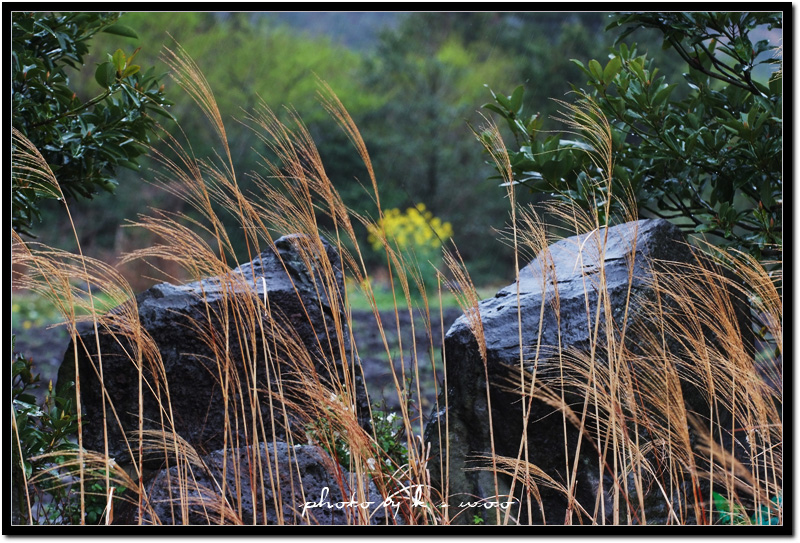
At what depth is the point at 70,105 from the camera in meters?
1.63

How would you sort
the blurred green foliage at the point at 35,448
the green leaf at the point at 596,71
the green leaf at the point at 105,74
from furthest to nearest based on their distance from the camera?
the green leaf at the point at 596,71 → the green leaf at the point at 105,74 → the blurred green foliage at the point at 35,448

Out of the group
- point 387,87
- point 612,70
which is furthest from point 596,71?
point 387,87

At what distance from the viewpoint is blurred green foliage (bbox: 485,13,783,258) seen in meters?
1.56

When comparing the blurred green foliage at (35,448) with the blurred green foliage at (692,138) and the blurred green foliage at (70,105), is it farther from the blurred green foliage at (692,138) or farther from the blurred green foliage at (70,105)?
the blurred green foliage at (692,138)

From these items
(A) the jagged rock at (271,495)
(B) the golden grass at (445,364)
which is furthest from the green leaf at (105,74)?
(A) the jagged rock at (271,495)

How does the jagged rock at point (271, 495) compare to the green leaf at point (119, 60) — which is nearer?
the jagged rock at point (271, 495)

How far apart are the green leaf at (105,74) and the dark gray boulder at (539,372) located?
99cm

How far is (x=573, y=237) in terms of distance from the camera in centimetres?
169

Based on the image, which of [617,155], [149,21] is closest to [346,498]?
[617,155]

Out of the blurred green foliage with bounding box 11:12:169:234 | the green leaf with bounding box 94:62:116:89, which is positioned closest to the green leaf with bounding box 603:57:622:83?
the blurred green foliage with bounding box 11:12:169:234

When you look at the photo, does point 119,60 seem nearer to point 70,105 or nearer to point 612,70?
point 70,105

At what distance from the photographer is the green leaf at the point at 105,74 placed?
152cm

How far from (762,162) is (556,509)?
0.93 m

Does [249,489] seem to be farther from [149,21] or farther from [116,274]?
[149,21]
